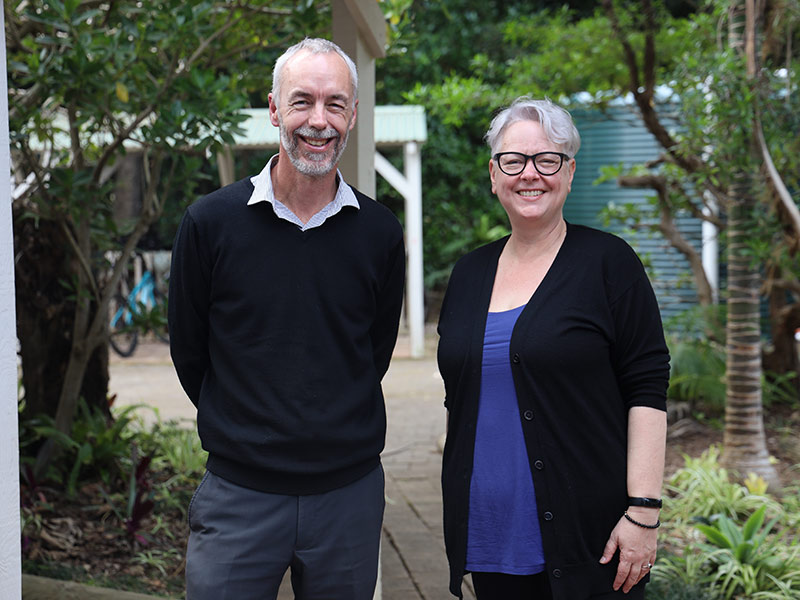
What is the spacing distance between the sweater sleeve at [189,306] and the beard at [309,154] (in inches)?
11.8

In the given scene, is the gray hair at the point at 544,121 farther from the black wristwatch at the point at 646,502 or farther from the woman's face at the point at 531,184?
the black wristwatch at the point at 646,502

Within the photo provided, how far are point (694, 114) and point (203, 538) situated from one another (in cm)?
383

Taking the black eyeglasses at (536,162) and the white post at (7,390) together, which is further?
the black eyeglasses at (536,162)

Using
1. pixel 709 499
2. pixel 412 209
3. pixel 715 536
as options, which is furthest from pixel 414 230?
pixel 715 536

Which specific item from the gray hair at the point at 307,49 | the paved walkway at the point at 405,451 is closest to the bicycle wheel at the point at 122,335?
the paved walkway at the point at 405,451

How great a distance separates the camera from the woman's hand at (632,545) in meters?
2.09

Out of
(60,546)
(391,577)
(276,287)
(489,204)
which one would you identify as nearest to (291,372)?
(276,287)

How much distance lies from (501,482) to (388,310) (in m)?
0.57

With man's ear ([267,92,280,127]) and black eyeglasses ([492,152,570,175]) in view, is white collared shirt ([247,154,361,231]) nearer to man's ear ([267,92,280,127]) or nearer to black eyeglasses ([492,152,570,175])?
→ man's ear ([267,92,280,127])

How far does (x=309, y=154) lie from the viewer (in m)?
2.12

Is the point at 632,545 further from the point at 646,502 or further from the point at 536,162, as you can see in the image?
the point at 536,162

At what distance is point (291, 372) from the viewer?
6.88ft

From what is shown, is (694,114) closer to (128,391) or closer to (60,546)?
(60,546)

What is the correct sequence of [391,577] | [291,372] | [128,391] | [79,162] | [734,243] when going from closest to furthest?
1. [291,372]
2. [391,577]
3. [79,162]
4. [734,243]
5. [128,391]
